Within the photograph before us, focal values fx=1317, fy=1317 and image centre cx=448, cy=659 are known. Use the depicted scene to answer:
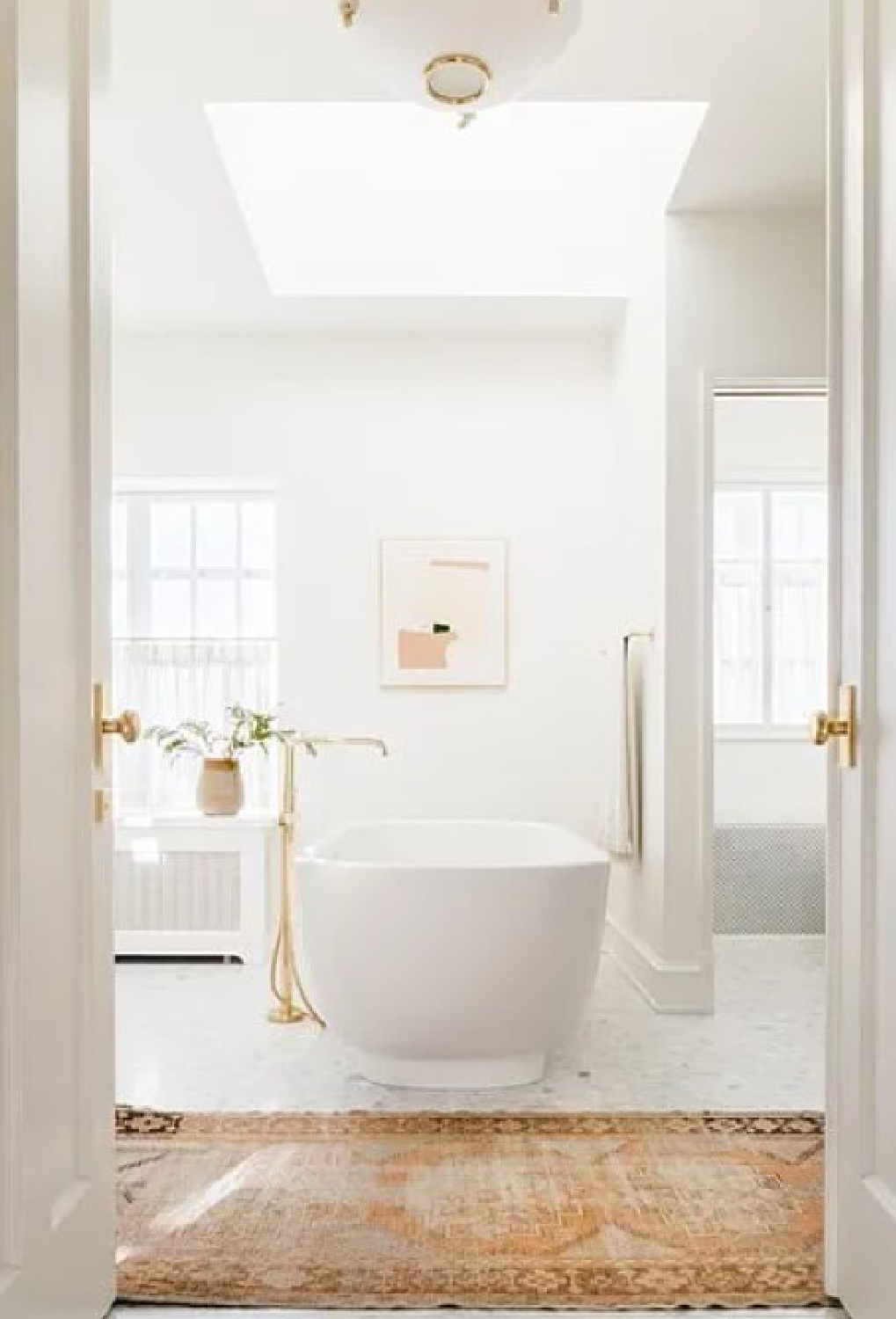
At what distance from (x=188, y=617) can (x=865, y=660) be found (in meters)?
4.26

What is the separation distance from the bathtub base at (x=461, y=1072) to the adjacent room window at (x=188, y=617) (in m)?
2.29

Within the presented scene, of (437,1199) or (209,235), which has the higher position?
(209,235)

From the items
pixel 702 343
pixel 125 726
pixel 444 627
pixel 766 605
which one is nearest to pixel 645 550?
pixel 702 343

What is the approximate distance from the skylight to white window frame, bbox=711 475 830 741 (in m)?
2.09

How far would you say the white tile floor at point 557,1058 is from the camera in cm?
346

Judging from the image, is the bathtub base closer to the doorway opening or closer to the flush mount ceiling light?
the flush mount ceiling light

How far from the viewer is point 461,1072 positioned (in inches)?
140

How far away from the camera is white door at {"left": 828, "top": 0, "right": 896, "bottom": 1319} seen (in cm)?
197

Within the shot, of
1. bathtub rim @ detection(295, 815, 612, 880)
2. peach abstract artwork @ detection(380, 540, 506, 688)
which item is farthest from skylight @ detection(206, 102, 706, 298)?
bathtub rim @ detection(295, 815, 612, 880)

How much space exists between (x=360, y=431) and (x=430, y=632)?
0.92 metres

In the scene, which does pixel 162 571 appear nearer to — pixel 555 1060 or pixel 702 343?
pixel 702 343

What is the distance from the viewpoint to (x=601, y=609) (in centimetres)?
564

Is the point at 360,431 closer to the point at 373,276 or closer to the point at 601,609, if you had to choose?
the point at 373,276

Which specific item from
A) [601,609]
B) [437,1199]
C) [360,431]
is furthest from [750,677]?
[437,1199]
